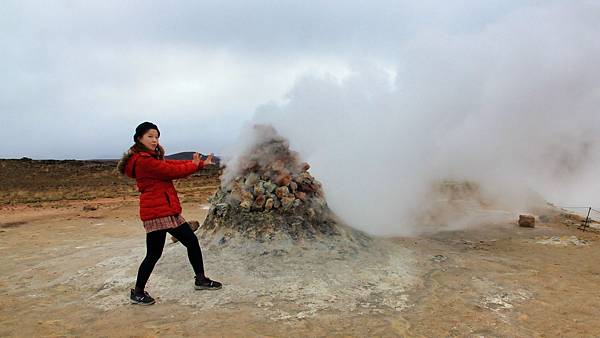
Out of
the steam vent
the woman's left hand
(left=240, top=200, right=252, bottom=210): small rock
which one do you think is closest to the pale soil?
the steam vent

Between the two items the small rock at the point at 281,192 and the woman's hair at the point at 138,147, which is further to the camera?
the small rock at the point at 281,192

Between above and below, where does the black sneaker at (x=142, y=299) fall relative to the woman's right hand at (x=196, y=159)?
below

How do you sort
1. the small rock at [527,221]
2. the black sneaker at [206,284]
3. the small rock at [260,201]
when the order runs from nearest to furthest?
the black sneaker at [206,284] < the small rock at [260,201] < the small rock at [527,221]

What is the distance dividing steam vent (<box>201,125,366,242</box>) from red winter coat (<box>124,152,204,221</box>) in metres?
1.72

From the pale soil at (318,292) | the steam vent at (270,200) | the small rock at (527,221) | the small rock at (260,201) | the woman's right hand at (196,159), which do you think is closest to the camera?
the pale soil at (318,292)

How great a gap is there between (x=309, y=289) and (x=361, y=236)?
1.89 metres

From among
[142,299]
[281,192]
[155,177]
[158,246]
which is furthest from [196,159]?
[281,192]

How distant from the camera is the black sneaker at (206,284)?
431 centimetres

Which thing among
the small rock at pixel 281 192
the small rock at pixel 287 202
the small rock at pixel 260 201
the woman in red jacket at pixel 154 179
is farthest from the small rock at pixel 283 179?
the woman in red jacket at pixel 154 179

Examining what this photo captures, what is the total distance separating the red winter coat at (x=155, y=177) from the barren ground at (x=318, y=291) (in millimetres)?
996

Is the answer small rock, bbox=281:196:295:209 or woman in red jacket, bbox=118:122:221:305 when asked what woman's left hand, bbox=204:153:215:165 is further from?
small rock, bbox=281:196:295:209

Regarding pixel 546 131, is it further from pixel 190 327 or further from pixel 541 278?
pixel 190 327

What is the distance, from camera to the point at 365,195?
820cm

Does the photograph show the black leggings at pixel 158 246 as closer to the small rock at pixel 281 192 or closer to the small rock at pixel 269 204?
the small rock at pixel 269 204
